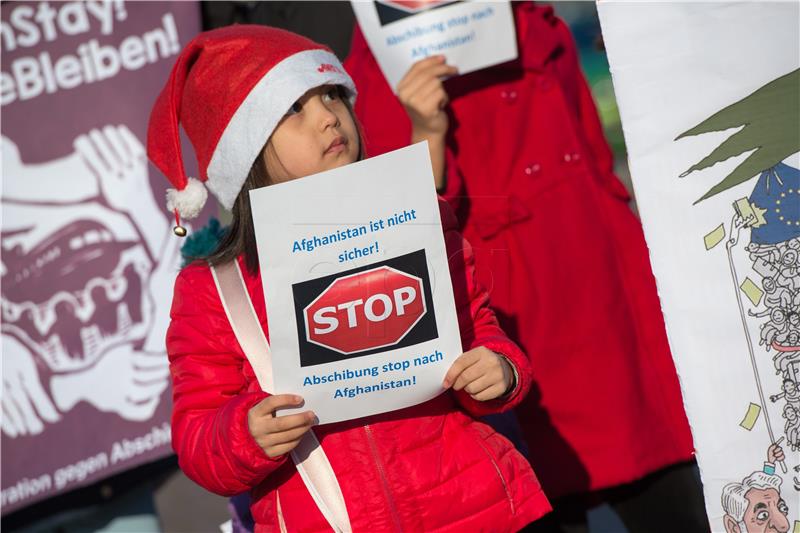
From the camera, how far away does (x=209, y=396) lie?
4.94ft

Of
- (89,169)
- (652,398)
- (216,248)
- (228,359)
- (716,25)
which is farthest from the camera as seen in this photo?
(89,169)

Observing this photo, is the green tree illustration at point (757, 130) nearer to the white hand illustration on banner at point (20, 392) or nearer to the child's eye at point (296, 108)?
the child's eye at point (296, 108)

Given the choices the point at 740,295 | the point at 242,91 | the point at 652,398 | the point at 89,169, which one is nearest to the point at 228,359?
the point at 242,91

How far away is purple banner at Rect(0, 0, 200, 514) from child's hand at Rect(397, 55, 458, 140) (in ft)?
2.82

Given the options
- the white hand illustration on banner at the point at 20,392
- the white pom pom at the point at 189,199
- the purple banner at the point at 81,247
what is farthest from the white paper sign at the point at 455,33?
the white hand illustration on banner at the point at 20,392

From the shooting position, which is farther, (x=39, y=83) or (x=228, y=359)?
(x=39, y=83)

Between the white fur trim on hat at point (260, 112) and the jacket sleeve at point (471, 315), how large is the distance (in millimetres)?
297

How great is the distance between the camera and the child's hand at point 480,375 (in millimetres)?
1341

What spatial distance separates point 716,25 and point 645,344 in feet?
2.69

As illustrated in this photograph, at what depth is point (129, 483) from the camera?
2.60m

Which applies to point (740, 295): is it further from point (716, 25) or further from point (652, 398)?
point (652, 398)

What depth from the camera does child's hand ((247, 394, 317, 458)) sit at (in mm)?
1336

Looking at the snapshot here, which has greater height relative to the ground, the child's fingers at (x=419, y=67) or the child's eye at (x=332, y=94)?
the child's fingers at (x=419, y=67)

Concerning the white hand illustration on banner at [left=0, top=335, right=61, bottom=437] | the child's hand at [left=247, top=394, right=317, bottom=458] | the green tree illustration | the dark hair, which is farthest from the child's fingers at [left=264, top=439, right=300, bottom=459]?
the white hand illustration on banner at [left=0, top=335, right=61, bottom=437]
